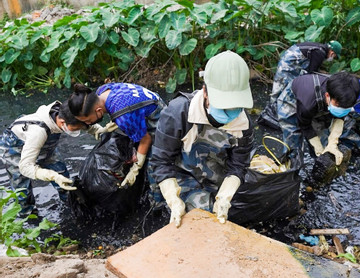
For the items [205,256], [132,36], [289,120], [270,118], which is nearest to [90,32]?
[132,36]

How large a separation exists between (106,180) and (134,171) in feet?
0.78

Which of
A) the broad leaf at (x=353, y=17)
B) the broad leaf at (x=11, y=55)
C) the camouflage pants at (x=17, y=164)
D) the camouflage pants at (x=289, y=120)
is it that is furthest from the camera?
the broad leaf at (x=11, y=55)

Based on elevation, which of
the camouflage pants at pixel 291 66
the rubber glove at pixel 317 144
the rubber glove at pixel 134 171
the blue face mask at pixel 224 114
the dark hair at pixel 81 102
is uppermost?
the blue face mask at pixel 224 114

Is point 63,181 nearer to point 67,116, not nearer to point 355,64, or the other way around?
point 67,116

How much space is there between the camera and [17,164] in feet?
9.58

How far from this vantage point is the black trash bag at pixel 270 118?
4.22 m

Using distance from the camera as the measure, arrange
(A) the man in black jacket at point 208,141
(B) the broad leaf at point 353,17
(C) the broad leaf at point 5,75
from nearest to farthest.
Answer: (A) the man in black jacket at point 208,141 < (B) the broad leaf at point 353,17 < (C) the broad leaf at point 5,75

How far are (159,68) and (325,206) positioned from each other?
378 cm

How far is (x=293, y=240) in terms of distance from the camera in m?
2.78

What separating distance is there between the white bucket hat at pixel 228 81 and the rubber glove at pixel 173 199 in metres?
0.59

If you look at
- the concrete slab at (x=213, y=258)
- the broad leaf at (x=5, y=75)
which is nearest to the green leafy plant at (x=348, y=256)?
the concrete slab at (x=213, y=258)

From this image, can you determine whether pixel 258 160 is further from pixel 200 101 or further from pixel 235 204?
A: pixel 200 101

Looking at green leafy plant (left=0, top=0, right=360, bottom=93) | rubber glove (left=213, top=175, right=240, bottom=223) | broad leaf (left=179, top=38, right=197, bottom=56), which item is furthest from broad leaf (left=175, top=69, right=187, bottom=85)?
rubber glove (left=213, top=175, right=240, bottom=223)

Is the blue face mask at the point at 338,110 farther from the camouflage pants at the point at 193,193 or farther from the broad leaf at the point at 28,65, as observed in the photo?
the broad leaf at the point at 28,65
